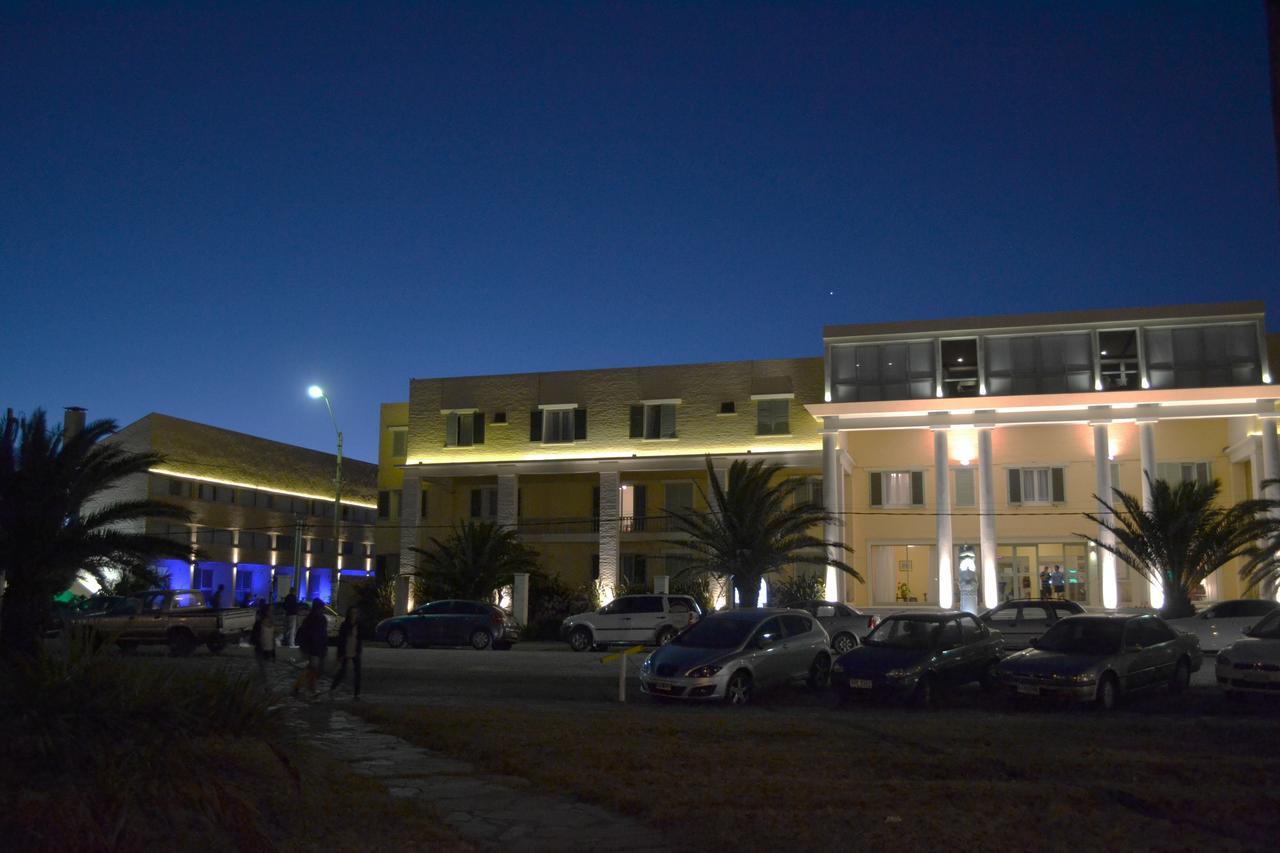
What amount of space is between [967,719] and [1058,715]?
1540mm

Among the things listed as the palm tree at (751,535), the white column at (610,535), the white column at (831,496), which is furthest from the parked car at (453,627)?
the white column at (831,496)

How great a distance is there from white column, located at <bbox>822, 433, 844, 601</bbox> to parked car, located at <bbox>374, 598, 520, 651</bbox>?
10.1 m

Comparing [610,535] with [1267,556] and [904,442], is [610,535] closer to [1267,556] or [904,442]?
[904,442]

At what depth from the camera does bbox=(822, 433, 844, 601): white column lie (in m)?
36.5

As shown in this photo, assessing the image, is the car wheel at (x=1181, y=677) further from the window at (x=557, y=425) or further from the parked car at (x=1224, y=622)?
the window at (x=557, y=425)

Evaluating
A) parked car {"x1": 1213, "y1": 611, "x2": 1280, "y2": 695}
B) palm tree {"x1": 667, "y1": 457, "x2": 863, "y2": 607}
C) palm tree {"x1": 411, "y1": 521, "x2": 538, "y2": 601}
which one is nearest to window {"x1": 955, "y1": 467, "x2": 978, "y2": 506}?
palm tree {"x1": 667, "y1": 457, "x2": 863, "y2": 607}

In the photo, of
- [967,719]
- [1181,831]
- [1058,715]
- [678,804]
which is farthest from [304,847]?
[1058,715]

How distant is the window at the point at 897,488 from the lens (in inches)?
1612

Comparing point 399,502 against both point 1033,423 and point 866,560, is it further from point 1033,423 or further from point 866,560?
point 1033,423

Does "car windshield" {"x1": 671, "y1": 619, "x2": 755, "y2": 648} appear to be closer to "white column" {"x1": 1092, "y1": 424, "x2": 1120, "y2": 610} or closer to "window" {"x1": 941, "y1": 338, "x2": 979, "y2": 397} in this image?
"white column" {"x1": 1092, "y1": 424, "x2": 1120, "y2": 610}

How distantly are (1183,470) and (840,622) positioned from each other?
1839cm

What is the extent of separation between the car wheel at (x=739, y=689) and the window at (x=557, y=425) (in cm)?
2684

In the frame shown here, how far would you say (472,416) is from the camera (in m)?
45.9

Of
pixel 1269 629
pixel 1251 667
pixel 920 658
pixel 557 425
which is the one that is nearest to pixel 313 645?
pixel 920 658
